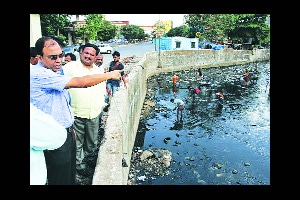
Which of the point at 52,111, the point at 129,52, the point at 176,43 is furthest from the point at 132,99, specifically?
the point at 176,43

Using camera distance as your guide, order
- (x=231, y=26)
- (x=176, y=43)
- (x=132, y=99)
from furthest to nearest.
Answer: (x=231, y=26)
(x=176, y=43)
(x=132, y=99)

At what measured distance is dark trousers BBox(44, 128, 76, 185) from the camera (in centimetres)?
237

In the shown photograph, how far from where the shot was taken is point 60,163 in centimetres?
244

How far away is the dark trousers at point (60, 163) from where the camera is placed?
2.37 meters

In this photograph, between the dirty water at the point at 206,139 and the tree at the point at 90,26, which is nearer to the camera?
the dirty water at the point at 206,139

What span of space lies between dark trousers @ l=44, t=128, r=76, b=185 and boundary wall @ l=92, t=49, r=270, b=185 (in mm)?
437

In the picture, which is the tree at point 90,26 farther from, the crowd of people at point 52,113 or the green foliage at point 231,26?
the crowd of people at point 52,113

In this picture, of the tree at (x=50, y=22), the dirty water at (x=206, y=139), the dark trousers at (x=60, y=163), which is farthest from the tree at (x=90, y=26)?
the dark trousers at (x=60, y=163)

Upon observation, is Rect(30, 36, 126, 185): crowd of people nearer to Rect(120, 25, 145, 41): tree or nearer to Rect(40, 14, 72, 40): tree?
Rect(40, 14, 72, 40): tree

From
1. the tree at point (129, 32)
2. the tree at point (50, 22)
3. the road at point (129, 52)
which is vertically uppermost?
the tree at point (129, 32)

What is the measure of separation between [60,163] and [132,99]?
571 centimetres

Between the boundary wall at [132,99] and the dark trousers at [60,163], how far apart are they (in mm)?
437

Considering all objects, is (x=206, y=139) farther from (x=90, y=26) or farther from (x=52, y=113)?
(x=90, y=26)
